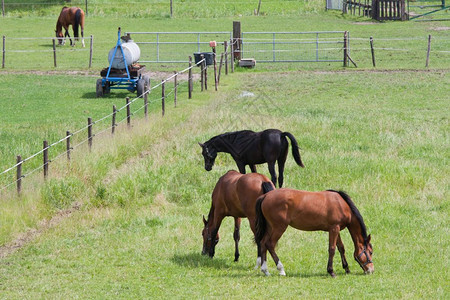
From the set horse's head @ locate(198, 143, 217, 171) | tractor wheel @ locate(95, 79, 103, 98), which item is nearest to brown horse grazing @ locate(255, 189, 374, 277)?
horse's head @ locate(198, 143, 217, 171)

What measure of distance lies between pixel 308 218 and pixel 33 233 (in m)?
4.53

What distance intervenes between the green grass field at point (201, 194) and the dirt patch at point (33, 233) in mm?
24

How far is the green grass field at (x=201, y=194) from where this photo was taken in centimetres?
873

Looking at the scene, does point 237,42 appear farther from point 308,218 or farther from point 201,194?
point 308,218

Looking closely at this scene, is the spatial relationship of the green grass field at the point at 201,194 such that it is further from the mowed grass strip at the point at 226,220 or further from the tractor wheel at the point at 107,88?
the tractor wheel at the point at 107,88

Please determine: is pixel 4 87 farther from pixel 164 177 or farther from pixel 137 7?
pixel 137 7

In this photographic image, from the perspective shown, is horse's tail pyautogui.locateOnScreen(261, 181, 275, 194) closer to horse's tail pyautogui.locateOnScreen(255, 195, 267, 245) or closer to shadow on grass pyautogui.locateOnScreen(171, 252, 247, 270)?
horse's tail pyautogui.locateOnScreen(255, 195, 267, 245)

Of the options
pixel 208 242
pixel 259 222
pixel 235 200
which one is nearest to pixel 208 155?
pixel 208 242

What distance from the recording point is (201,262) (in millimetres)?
9461

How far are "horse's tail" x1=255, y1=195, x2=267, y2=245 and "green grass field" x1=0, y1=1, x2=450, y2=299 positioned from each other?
20.5 inches

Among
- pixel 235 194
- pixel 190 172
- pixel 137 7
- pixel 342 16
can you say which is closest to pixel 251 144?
pixel 190 172

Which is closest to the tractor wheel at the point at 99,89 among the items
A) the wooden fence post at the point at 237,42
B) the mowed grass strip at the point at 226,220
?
the mowed grass strip at the point at 226,220

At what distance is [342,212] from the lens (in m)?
8.75

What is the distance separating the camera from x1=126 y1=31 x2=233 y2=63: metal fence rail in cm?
3506
